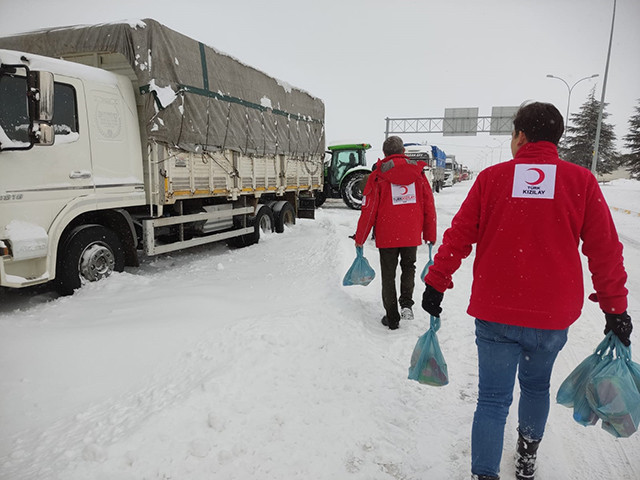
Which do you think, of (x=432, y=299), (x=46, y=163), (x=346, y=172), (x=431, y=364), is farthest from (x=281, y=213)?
(x=432, y=299)

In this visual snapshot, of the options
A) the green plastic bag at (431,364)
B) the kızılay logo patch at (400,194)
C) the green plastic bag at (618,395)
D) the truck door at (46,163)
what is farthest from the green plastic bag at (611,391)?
the truck door at (46,163)

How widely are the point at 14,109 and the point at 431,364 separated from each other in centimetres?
475

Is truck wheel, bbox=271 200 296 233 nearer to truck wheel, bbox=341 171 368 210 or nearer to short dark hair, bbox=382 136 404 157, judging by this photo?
short dark hair, bbox=382 136 404 157

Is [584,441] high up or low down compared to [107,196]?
down

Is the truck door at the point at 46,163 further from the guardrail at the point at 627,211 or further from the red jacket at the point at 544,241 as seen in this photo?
the guardrail at the point at 627,211

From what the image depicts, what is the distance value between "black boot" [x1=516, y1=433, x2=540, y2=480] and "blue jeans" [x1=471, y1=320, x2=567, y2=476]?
13 cm

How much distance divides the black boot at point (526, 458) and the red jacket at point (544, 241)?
2.46 ft

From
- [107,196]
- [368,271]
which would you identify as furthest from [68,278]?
[368,271]

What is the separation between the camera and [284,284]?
5820 millimetres

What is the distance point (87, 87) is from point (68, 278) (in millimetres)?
2371

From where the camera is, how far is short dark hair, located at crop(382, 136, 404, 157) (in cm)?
445

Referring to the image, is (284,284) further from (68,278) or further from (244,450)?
(244,450)

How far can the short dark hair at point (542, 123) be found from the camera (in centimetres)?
201

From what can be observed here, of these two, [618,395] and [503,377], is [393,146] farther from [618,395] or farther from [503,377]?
[618,395]
